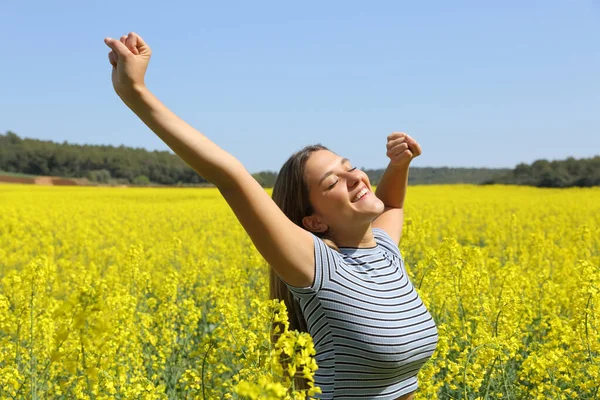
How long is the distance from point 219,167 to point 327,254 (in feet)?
1.44

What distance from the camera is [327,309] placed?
5.82ft

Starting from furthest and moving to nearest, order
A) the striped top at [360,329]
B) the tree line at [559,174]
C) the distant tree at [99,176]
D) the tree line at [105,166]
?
the tree line at [105,166] → the distant tree at [99,176] → the tree line at [559,174] → the striped top at [360,329]

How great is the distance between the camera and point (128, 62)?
1.44 meters

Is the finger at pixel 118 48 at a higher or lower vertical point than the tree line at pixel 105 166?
lower

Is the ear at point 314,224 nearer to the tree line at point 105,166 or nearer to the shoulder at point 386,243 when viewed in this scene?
the shoulder at point 386,243

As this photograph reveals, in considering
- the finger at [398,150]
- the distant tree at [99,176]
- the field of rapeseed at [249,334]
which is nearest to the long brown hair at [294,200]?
the field of rapeseed at [249,334]

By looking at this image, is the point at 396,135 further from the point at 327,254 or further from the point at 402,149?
the point at 327,254

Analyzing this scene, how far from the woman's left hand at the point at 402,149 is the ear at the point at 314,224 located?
0.60 metres

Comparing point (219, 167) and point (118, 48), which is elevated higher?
point (118, 48)

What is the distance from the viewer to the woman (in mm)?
1504

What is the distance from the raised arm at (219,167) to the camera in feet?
4.82

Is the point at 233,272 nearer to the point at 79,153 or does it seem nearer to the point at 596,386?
the point at 596,386

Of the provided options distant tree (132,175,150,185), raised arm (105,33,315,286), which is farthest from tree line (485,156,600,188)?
raised arm (105,33,315,286)

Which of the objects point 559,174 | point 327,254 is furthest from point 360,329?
point 559,174
